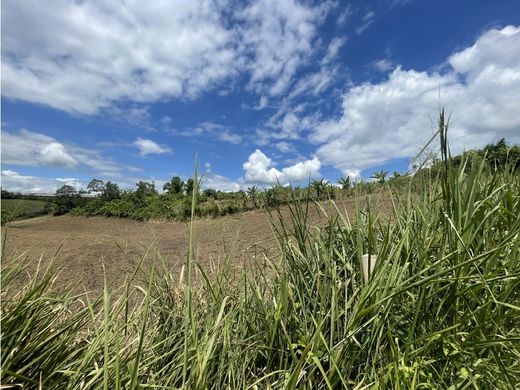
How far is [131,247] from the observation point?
8.35 feet

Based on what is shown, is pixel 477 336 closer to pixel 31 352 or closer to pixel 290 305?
pixel 290 305

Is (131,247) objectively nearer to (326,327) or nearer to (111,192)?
(326,327)

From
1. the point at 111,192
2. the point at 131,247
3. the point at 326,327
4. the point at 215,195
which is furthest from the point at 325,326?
the point at 111,192

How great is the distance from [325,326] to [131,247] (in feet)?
5.37

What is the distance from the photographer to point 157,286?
200 cm

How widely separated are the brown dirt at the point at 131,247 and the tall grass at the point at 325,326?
28cm

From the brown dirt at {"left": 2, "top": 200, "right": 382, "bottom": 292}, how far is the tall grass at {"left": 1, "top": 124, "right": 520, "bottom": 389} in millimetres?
279

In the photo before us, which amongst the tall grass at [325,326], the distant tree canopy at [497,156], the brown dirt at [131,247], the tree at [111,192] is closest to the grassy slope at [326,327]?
the tall grass at [325,326]

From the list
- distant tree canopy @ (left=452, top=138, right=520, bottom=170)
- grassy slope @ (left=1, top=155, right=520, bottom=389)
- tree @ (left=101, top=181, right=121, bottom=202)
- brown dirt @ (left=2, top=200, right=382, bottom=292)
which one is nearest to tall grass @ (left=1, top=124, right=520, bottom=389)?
grassy slope @ (left=1, top=155, right=520, bottom=389)

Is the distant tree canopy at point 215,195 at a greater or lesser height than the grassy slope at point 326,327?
greater

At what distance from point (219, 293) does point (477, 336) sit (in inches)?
47.0

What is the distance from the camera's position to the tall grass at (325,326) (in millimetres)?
1189

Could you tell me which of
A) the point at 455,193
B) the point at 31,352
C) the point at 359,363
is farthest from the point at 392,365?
the point at 31,352

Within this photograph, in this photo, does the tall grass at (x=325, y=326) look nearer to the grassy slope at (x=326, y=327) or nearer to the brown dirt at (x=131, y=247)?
the grassy slope at (x=326, y=327)
